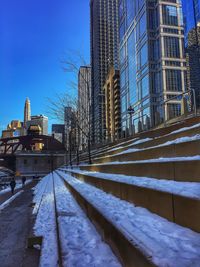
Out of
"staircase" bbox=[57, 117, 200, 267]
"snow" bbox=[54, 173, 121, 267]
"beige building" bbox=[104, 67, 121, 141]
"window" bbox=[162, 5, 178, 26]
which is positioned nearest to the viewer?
"staircase" bbox=[57, 117, 200, 267]

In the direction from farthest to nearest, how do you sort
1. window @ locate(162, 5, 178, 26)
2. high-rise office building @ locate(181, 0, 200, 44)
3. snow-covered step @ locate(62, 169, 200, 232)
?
window @ locate(162, 5, 178, 26) < high-rise office building @ locate(181, 0, 200, 44) < snow-covered step @ locate(62, 169, 200, 232)

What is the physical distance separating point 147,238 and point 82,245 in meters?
1.73

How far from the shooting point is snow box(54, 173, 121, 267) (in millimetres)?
4172

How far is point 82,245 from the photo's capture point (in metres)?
5.01

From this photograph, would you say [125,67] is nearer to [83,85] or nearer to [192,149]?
[83,85]

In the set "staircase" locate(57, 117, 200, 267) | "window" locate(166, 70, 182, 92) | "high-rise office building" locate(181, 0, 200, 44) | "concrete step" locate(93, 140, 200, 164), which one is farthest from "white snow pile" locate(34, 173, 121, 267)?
"window" locate(166, 70, 182, 92)

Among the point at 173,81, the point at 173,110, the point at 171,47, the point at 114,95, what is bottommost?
the point at 173,110

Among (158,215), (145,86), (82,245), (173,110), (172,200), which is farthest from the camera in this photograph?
(145,86)

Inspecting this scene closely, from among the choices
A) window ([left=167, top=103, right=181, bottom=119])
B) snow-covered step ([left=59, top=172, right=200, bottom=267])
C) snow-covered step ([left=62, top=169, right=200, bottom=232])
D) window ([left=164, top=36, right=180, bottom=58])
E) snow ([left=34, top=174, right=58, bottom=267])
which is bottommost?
snow ([left=34, top=174, right=58, bottom=267])

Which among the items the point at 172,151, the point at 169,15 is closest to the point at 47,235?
the point at 172,151

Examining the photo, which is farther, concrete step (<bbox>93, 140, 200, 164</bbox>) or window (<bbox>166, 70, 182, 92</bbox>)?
window (<bbox>166, 70, 182, 92</bbox>)

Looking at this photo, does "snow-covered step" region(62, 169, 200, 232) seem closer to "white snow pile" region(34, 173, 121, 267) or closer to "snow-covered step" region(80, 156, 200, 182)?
"snow-covered step" region(80, 156, 200, 182)

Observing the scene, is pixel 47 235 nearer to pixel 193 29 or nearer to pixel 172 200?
pixel 172 200

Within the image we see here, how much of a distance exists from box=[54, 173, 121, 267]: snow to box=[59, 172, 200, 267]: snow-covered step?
172mm
